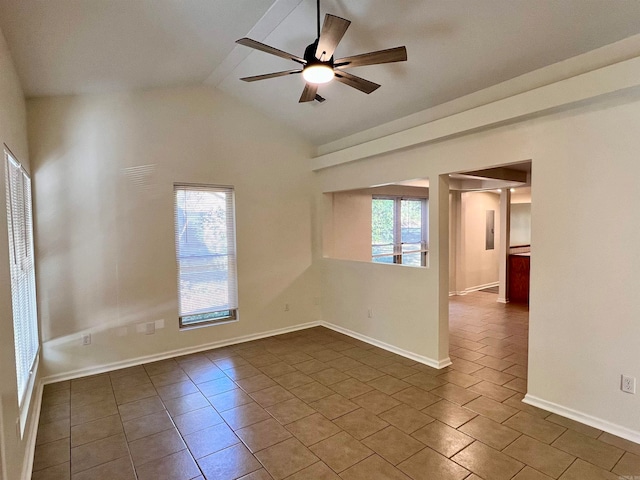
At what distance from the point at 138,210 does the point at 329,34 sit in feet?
10.5

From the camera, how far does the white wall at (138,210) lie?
12.3 feet

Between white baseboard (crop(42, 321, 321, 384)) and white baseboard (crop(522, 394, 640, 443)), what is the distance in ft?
10.8

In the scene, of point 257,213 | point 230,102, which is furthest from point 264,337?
point 230,102

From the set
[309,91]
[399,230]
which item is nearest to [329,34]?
[309,91]

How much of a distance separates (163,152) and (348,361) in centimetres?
342

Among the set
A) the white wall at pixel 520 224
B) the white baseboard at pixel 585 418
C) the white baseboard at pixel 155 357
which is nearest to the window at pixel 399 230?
the white baseboard at pixel 155 357

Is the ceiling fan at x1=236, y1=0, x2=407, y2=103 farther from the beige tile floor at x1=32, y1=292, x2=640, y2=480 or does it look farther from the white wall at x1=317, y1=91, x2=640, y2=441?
the beige tile floor at x1=32, y1=292, x2=640, y2=480

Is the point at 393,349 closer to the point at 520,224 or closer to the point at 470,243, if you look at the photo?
the point at 470,243

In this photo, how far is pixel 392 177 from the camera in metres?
4.31

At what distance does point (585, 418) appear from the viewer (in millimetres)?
2775

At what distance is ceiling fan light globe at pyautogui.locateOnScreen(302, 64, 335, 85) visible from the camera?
234 centimetres

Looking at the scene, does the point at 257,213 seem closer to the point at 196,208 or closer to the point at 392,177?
the point at 196,208

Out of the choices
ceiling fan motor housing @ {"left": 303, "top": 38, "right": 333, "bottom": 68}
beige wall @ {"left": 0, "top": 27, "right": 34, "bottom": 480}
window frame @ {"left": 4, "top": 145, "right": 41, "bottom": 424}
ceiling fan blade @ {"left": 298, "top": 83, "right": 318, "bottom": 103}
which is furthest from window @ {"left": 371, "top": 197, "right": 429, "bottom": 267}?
beige wall @ {"left": 0, "top": 27, "right": 34, "bottom": 480}

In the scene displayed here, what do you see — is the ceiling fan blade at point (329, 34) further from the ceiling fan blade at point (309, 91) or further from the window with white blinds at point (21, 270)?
the window with white blinds at point (21, 270)
